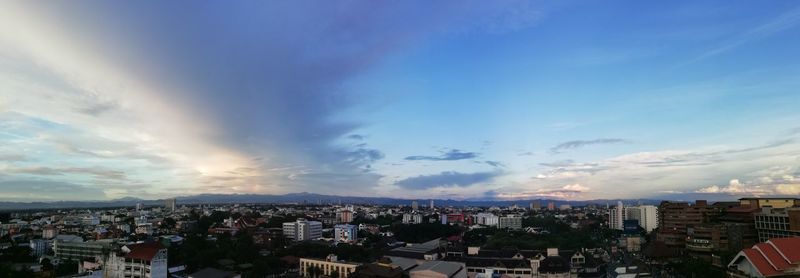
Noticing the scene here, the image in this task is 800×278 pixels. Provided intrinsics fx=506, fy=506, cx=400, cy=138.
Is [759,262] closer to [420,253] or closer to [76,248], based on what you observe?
[420,253]

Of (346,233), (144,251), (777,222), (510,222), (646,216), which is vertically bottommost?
(510,222)

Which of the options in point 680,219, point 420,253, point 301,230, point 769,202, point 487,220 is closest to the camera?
point 420,253

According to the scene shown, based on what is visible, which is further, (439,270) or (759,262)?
(439,270)

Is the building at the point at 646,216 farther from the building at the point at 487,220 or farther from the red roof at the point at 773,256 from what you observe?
the red roof at the point at 773,256

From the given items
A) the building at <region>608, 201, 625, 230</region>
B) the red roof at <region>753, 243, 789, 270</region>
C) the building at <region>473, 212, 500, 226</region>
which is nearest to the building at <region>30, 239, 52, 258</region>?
the red roof at <region>753, 243, 789, 270</region>

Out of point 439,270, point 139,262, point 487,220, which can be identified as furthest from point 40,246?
point 487,220

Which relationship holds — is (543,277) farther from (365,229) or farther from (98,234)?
(98,234)

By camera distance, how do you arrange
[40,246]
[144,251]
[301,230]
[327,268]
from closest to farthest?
[144,251], [327,268], [40,246], [301,230]
